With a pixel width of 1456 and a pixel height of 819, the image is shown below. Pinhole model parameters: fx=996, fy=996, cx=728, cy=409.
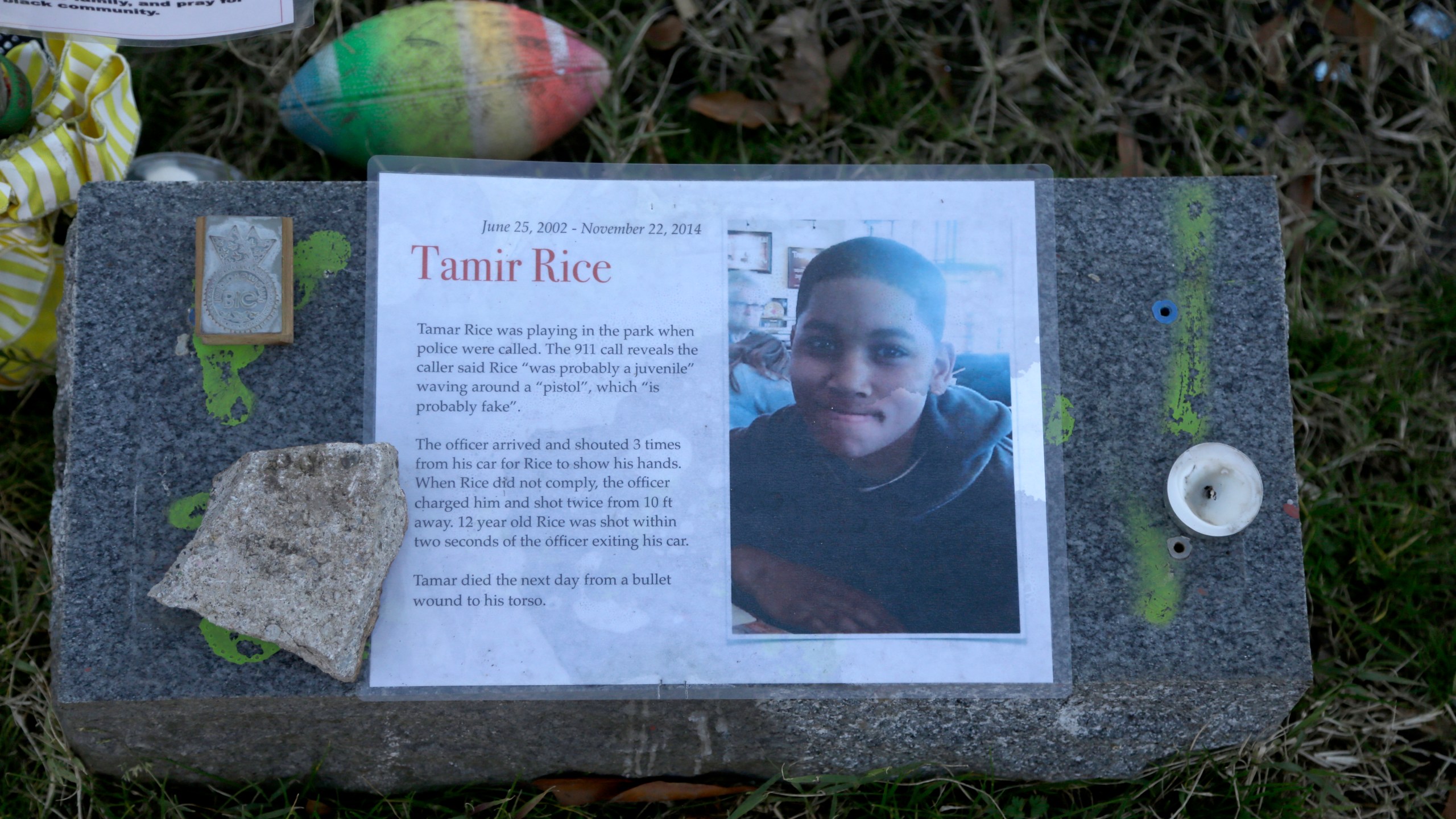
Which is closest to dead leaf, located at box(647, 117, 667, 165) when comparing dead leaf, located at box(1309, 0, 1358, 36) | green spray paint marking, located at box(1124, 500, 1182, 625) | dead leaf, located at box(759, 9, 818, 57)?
dead leaf, located at box(759, 9, 818, 57)

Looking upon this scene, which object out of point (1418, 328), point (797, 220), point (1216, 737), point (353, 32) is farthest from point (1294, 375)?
point (353, 32)

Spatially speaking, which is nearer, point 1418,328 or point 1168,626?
point 1168,626

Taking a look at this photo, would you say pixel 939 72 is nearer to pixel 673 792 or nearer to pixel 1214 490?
pixel 1214 490

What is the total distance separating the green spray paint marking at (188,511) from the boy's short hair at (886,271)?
0.97 meters

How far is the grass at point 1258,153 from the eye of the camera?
74.6 inches

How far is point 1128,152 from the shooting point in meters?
2.19

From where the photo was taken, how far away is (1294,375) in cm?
209

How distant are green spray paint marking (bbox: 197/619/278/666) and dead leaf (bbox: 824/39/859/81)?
1599 millimetres

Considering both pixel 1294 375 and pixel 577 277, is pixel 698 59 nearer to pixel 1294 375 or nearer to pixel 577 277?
pixel 577 277

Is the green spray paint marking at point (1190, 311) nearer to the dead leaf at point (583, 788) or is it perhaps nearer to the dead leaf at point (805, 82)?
the dead leaf at point (805, 82)

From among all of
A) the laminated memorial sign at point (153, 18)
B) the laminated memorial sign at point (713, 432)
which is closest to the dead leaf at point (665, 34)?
the laminated memorial sign at point (713, 432)

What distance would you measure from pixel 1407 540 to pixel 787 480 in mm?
1329

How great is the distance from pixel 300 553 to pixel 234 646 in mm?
191

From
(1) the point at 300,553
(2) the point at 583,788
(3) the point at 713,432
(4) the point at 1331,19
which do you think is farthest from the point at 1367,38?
(1) the point at 300,553
